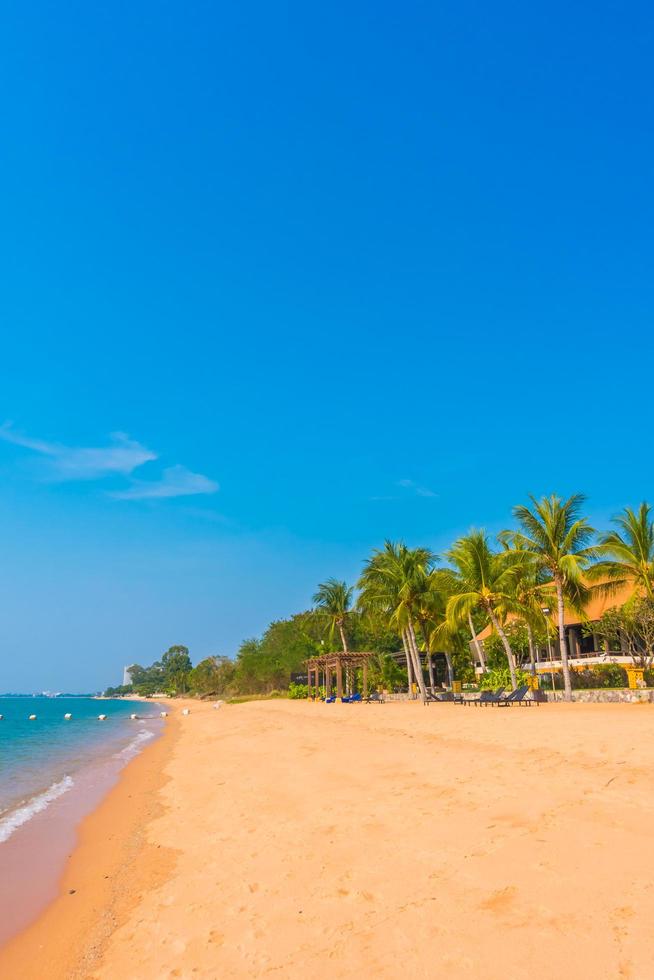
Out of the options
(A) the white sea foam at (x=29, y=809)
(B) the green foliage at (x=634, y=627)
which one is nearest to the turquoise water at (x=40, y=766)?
(A) the white sea foam at (x=29, y=809)

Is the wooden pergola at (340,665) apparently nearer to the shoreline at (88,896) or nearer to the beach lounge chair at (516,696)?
the beach lounge chair at (516,696)

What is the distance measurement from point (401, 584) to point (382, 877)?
27661 mm

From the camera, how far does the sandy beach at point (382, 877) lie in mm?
3805

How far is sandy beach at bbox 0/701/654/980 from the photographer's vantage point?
380 cm

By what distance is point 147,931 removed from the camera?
5.13 meters

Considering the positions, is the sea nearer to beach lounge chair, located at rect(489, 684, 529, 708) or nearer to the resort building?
beach lounge chair, located at rect(489, 684, 529, 708)

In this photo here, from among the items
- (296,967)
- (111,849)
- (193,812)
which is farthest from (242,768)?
(296,967)

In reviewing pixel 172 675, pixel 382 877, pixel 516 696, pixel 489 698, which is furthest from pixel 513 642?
pixel 172 675

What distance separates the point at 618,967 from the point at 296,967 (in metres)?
2.00

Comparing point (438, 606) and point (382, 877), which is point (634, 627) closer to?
point (438, 606)

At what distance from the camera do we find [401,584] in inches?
1280

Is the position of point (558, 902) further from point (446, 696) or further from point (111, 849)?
point (446, 696)

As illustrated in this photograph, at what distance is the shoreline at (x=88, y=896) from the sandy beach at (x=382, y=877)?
1.1 inches

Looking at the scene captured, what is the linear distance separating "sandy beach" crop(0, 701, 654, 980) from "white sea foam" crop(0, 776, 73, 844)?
1246mm
